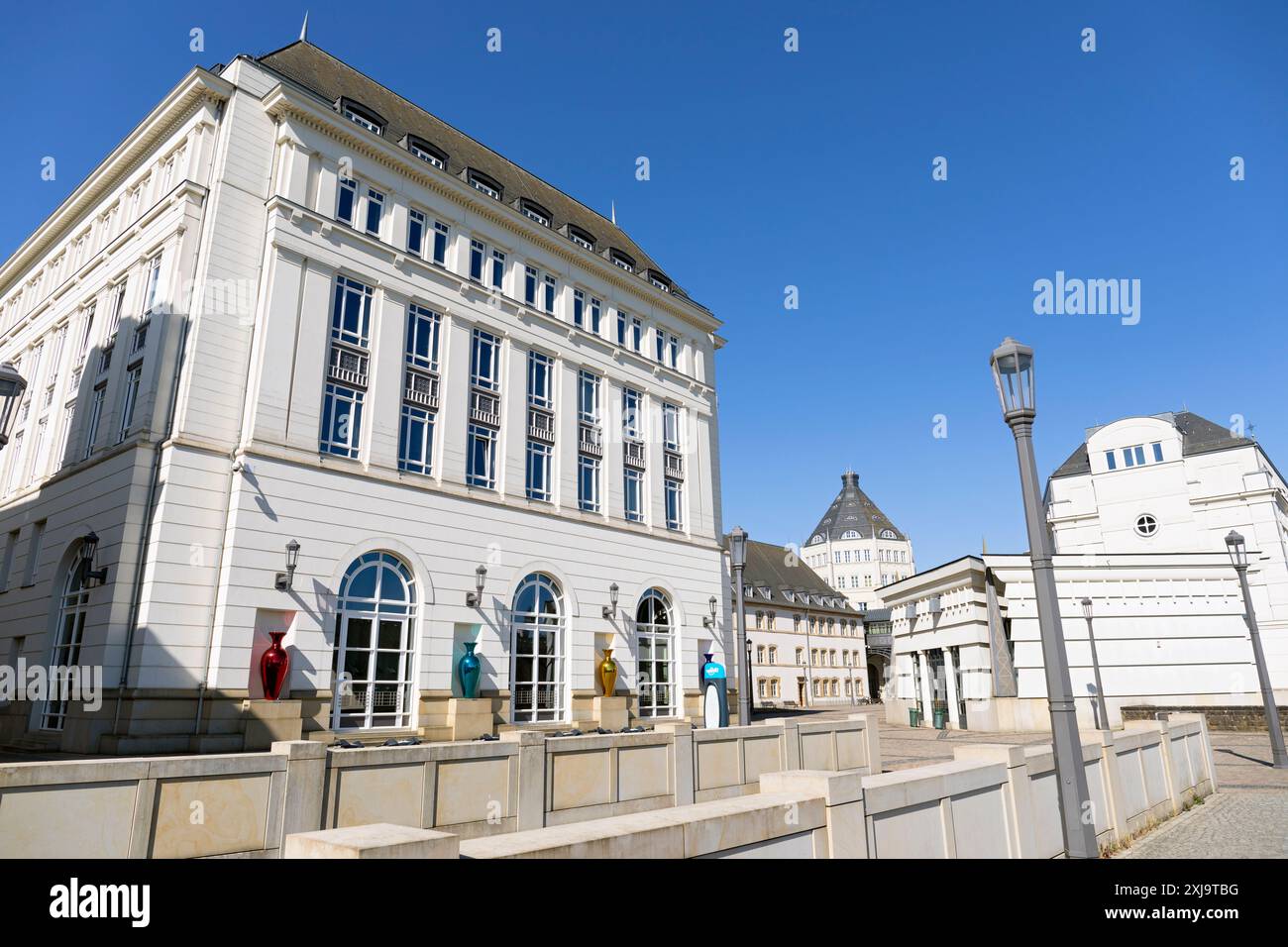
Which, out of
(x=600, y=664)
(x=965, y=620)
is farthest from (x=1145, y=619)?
(x=600, y=664)

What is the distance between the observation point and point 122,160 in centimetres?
2612

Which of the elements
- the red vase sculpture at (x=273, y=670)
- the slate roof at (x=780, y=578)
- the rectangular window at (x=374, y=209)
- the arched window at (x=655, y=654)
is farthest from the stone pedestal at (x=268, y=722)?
the slate roof at (x=780, y=578)

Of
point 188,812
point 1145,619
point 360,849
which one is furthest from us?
point 1145,619

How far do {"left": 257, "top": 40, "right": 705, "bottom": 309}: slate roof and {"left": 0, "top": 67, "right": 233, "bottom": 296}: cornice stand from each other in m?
2.42

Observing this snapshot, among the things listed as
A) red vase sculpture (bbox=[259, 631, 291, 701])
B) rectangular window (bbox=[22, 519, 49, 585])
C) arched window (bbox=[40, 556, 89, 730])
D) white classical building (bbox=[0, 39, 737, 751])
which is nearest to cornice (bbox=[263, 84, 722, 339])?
white classical building (bbox=[0, 39, 737, 751])

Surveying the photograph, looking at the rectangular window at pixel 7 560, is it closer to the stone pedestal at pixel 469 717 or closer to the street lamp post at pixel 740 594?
the stone pedestal at pixel 469 717

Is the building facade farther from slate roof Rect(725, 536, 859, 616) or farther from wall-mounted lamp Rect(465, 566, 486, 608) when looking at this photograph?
wall-mounted lamp Rect(465, 566, 486, 608)

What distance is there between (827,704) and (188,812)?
74.1m

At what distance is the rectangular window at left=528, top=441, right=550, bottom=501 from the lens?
28.3m

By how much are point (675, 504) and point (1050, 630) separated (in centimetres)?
2639

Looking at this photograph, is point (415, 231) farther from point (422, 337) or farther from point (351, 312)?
point (351, 312)

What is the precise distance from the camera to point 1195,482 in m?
52.6

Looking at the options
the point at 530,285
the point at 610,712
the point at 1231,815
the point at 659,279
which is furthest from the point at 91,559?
the point at 659,279
